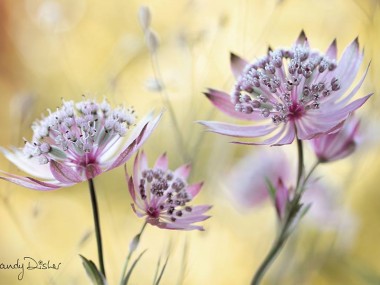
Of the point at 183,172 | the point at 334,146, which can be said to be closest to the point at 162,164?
the point at 183,172

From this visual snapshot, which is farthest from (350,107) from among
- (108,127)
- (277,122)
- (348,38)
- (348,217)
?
(348,38)

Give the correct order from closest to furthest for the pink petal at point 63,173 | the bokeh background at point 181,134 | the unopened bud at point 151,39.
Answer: the pink petal at point 63,173 → the unopened bud at point 151,39 → the bokeh background at point 181,134

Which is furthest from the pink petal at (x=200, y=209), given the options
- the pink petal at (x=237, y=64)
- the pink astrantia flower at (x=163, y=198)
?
the pink petal at (x=237, y=64)

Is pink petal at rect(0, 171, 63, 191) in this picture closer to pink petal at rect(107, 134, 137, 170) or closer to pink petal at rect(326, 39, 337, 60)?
pink petal at rect(107, 134, 137, 170)

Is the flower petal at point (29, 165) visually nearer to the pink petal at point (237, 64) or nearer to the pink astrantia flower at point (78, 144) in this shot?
the pink astrantia flower at point (78, 144)

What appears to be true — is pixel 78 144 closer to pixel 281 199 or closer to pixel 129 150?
pixel 129 150

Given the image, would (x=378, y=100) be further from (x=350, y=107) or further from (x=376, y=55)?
(x=350, y=107)

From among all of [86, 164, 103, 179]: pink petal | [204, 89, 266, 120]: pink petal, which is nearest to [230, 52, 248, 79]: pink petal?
[204, 89, 266, 120]: pink petal
